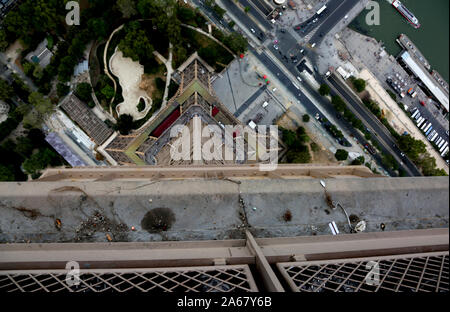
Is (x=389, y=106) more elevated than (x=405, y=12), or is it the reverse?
(x=405, y=12)

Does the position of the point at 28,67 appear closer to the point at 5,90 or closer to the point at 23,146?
the point at 5,90

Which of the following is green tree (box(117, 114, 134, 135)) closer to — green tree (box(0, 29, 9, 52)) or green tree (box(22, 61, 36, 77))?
green tree (box(22, 61, 36, 77))

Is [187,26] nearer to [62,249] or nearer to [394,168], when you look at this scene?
[62,249]

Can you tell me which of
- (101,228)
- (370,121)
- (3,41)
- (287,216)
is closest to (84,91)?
(3,41)

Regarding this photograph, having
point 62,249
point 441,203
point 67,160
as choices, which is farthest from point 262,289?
point 67,160

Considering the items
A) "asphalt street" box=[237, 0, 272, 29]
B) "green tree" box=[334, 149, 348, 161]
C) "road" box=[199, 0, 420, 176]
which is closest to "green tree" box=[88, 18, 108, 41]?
"road" box=[199, 0, 420, 176]

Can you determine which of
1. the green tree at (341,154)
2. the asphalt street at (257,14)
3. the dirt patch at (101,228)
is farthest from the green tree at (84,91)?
the green tree at (341,154)

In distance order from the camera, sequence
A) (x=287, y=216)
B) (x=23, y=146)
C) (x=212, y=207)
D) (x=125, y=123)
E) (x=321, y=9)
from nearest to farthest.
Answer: (x=212, y=207), (x=287, y=216), (x=23, y=146), (x=125, y=123), (x=321, y=9)
